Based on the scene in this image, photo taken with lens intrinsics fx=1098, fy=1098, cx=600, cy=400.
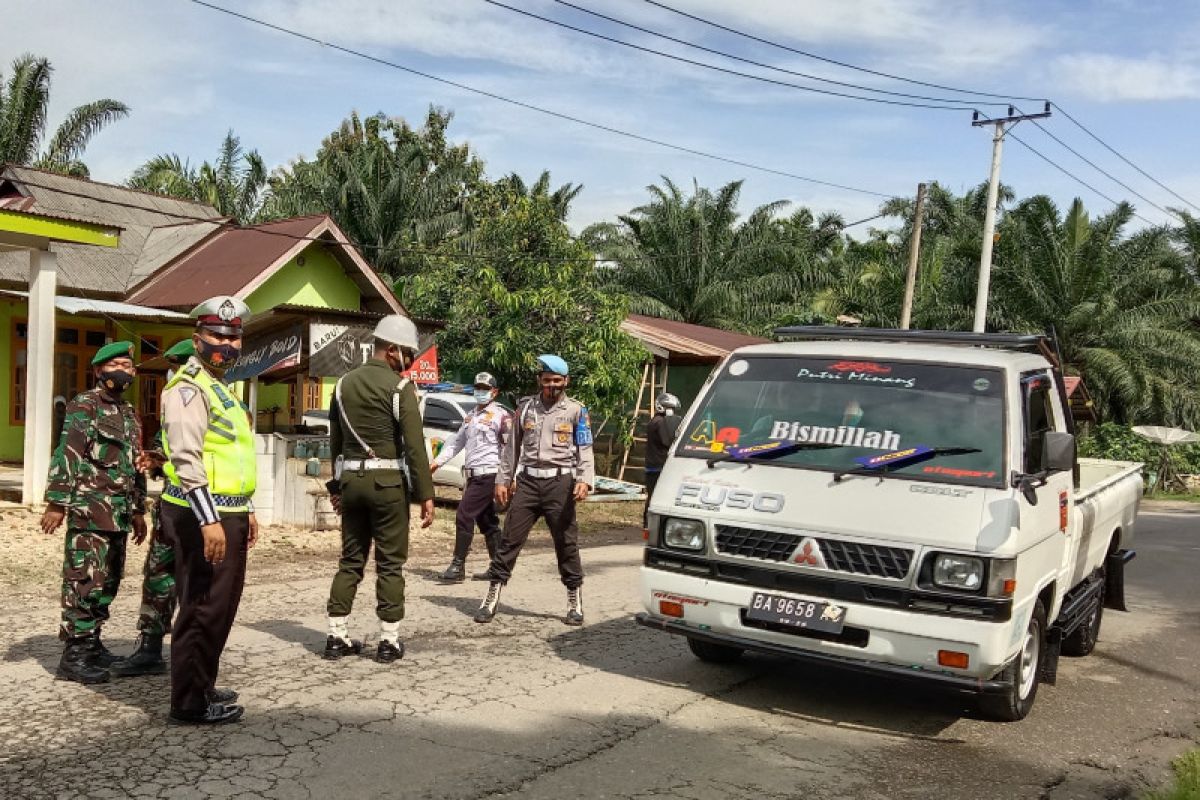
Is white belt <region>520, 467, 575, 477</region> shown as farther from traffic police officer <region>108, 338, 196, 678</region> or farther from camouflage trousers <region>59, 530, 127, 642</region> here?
camouflage trousers <region>59, 530, 127, 642</region>

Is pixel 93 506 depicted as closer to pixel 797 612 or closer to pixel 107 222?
pixel 797 612

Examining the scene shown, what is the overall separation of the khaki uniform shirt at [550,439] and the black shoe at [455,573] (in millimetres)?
2013

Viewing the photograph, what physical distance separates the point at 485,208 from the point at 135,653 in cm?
2829

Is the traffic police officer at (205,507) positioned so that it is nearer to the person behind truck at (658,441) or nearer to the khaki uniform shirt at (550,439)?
the khaki uniform shirt at (550,439)

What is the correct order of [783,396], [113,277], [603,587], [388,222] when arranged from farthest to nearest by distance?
[388,222], [113,277], [603,587], [783,396]

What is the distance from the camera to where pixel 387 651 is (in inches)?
246

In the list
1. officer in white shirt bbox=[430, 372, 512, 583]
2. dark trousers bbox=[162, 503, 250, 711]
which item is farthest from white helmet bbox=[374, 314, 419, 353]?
officer in white shirt bbox=[430, 372, 512, 583]

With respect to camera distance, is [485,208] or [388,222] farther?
[485,208]

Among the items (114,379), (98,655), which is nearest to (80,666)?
(98,655)

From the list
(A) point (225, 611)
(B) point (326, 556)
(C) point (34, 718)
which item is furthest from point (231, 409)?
(B) point (326, 556)

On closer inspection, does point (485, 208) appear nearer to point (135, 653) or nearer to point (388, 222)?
point (388, 222)

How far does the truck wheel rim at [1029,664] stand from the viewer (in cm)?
572

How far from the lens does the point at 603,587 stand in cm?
946

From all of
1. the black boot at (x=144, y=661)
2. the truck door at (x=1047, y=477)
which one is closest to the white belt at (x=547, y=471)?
the black boot at (x=144, y=661)
